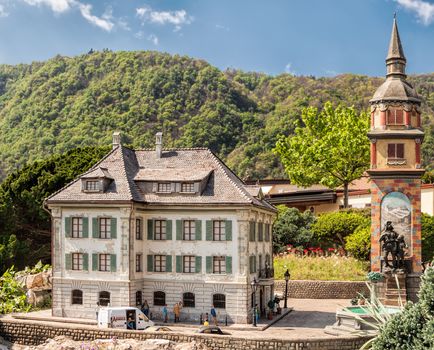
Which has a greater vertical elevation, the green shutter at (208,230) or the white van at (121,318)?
the green shutter at (208,230)

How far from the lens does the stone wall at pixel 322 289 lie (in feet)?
160

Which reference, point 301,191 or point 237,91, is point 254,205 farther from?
point 237,91

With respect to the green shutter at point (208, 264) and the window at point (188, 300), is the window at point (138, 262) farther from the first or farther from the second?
the green shutter at point (208, 264)

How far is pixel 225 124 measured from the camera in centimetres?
10712

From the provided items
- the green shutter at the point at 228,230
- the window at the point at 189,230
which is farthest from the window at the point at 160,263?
the green shutter at the point at 228,230

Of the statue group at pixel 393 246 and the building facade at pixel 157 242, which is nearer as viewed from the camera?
the building facade at pixel 157 242

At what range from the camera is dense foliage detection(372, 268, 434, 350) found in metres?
21.9

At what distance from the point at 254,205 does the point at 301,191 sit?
3107 cm

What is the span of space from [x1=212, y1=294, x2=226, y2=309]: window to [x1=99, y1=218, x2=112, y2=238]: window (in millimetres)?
7003

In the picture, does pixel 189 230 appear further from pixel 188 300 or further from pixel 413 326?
pixel 413 326

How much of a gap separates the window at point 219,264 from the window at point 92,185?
314 inches

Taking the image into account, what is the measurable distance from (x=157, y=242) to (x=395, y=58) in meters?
18.3

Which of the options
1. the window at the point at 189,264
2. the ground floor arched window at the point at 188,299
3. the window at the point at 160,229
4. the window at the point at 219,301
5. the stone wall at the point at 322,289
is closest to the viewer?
the window at the point at 219,301

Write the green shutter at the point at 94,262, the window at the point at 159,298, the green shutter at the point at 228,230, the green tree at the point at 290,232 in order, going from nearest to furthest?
the green shutter at the point at 228,230
the green shutter at the point at 94,262
the window at the point at 159,298
the green tree at the point at 290,232
